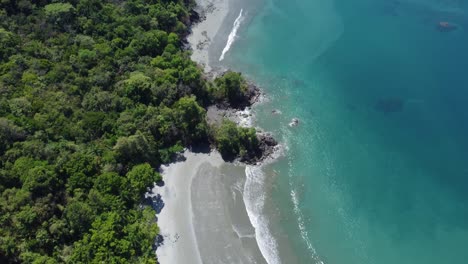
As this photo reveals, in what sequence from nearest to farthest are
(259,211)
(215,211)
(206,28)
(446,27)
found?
(215,211) < (259,211) < (206,28) < (446,27)

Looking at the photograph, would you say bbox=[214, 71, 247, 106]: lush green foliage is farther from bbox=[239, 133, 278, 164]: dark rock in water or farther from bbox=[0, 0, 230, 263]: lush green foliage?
bbox=[239, 133, 278, 164]: dark rock in water

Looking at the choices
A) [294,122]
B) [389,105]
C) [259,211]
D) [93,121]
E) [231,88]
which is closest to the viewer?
[259,211]

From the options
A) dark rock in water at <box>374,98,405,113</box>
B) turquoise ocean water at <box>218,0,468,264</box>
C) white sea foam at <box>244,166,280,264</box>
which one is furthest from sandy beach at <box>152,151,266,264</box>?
dark rock in water at <box>374,98,405,113</box>

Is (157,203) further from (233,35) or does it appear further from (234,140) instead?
(233,35)

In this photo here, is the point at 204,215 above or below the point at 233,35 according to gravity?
below

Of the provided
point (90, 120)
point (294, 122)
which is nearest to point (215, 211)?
point (90, 120)

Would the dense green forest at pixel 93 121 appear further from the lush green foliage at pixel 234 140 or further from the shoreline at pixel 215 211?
the shoreline at pixel 215 211
